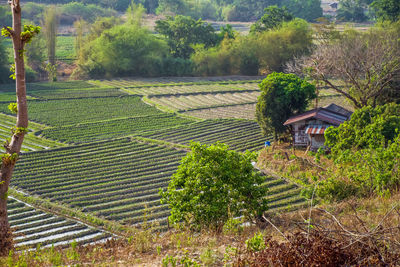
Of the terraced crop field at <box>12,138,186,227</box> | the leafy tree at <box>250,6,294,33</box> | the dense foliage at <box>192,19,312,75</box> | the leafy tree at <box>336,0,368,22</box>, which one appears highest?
the leafy tree at <box>336,0,368,22</box>

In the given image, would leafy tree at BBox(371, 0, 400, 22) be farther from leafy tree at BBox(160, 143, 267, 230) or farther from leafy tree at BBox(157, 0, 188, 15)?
leafy tree at BBox(157, 0, 188, 15)

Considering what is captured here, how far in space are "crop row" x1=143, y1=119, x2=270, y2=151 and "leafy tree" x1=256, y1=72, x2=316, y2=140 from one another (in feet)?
6.63

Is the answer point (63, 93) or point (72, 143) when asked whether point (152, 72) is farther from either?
point (72, 143)

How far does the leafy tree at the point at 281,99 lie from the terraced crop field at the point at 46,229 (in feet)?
43.1

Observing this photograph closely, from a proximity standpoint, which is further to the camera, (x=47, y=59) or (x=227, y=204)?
(x=47, y=59)

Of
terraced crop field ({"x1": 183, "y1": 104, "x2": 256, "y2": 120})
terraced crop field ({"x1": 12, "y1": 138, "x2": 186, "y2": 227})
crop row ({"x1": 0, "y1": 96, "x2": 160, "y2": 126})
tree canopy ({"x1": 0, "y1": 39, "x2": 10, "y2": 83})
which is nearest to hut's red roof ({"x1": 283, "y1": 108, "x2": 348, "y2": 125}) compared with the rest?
terraced crop field ({"x1": 12, "y1": 138, "x2": 186, "y2": 227})

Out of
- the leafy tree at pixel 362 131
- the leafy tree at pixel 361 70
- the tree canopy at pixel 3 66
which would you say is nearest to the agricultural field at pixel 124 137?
the tree canopy at pixel 3 66

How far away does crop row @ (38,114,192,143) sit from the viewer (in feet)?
111

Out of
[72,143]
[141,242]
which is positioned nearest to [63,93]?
[72,143]

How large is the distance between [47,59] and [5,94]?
1697cm

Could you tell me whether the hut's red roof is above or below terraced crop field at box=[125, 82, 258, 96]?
above

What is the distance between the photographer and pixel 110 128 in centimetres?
3638

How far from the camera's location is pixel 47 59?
62.5 meters

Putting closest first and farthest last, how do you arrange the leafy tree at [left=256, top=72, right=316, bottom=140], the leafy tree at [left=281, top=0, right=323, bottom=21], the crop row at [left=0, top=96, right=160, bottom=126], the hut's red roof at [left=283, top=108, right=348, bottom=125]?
the hut's red roof at [left=283, top=108, right=348, bottom=125] → the leafy tree at [left=256, top=72, right=316, bottom=140] → the crop row at [left=0, top=96, right=160, bottom=126] → the leafy tree at [left=281, top=0, right=323, bottom=21]
